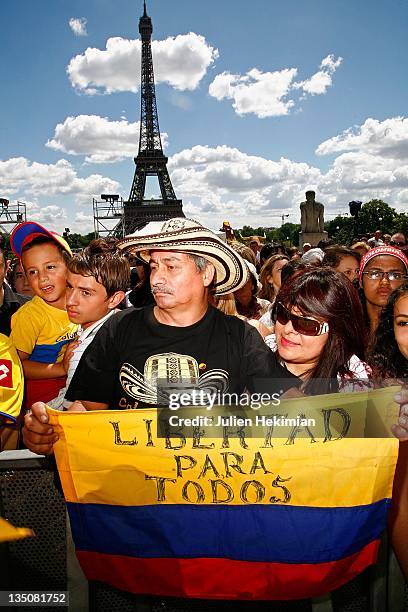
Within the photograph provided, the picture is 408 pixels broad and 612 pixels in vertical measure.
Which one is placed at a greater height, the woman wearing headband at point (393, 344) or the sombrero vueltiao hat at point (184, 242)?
the sombrero vueltiao hat at point (184, 242)

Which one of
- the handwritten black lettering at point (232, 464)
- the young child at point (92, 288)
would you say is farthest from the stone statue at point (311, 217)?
the handwritten black lettering at point (232, 464)

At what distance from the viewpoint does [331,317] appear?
2.54 m

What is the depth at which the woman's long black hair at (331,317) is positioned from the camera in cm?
254

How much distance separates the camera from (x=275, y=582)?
216 centimetres

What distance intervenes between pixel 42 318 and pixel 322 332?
2.01 meters

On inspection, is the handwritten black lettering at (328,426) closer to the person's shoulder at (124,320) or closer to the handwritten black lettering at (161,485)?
the handwritten black lettering at (161,485)

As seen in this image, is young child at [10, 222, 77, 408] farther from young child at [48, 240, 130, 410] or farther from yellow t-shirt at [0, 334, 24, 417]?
yellow t-shirt at [0, 334, 24, 417]

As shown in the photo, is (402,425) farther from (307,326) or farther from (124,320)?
(124,320)

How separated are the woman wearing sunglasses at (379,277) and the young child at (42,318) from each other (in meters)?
2.45

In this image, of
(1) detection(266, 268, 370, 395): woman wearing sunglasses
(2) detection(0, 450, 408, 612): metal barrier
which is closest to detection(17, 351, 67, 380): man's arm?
(2) detection(0, 450, 408, 612): metal barrier

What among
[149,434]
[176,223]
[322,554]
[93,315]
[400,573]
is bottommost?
[400,573]

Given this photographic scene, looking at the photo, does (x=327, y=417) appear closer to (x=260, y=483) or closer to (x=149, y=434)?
(x=260, y=483)

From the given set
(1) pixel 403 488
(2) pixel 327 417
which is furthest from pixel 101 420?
(1) pixel 403 488

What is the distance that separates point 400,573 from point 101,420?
1529 mm
